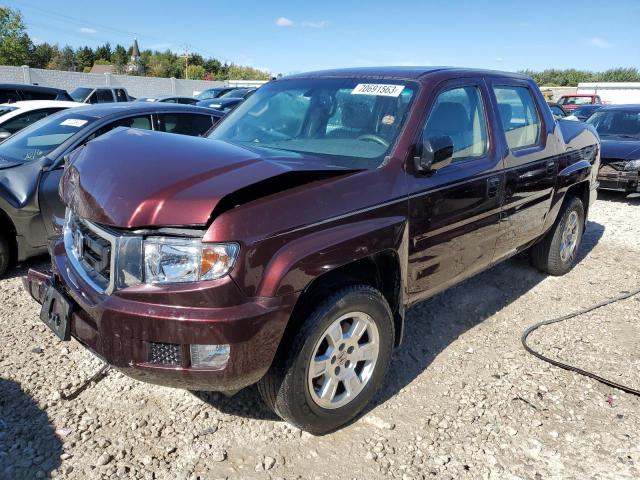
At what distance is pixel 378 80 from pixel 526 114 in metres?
1.66

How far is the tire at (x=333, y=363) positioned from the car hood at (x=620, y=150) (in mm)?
7631

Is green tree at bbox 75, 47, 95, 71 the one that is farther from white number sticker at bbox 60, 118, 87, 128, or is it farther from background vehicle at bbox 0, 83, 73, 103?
white number sticker at bbox 60, 118, 87, 128

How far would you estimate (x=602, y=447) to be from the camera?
2.75m

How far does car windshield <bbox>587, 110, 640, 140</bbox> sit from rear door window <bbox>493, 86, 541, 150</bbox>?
639cm

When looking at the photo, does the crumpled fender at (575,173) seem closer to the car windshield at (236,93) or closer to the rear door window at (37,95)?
the rear door window at (37,95)

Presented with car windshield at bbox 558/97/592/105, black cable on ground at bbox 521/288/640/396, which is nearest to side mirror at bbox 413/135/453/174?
black cable on ground at bbox 521/288/640/396

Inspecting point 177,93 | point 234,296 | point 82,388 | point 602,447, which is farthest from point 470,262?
point 177,93

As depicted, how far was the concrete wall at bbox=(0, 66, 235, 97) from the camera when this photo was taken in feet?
82.4

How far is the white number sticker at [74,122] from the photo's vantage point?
5.09 metres

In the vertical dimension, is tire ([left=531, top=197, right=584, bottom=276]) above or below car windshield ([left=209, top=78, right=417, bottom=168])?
below

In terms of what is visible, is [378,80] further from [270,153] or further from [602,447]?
[602,447]

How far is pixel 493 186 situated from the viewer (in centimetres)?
355

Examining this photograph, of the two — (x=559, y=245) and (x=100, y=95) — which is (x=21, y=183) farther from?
(x=100, y=95)

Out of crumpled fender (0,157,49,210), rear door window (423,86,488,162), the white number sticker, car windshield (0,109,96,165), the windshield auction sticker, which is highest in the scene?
the windshield auction sticker
